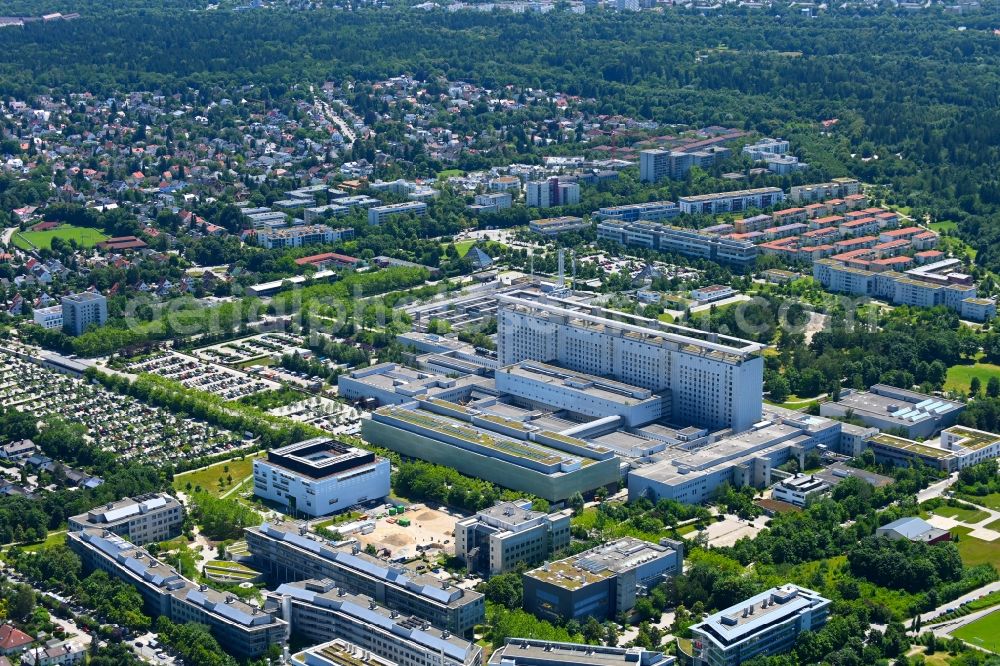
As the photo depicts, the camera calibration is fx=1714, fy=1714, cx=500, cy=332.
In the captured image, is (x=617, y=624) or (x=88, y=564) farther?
(x=88, y=564)

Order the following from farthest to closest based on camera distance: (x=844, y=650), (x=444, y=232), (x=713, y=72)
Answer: (x=713, y=72) → (x=444, y=232) → (x=844, y=650)

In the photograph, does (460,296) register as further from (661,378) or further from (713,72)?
(713,72)

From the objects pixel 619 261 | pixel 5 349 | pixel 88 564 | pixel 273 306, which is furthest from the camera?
pixel 619 261

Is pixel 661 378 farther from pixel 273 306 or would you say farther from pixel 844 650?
pixel 273 306

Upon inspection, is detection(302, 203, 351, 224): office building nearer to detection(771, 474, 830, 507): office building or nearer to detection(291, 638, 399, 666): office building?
detection(771, 474, 830, 507): office building

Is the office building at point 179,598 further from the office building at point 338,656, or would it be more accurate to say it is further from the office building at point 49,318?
the office building at point 49,318

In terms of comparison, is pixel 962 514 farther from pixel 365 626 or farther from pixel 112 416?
pixel 112 416

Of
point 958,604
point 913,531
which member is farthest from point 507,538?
point 958,604

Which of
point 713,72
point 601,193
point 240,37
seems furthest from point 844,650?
point 240,37
